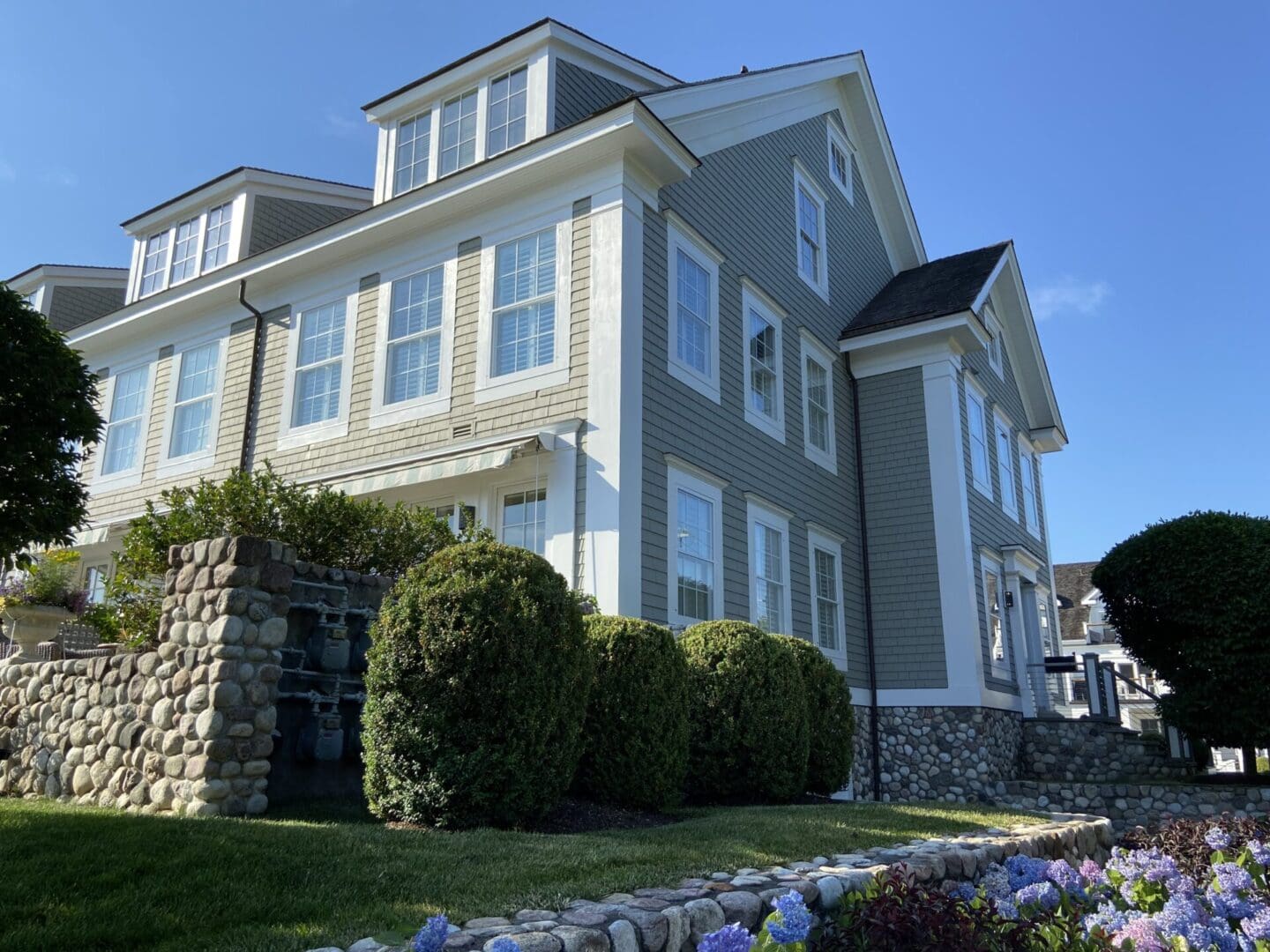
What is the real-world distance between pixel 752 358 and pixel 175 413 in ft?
29.5

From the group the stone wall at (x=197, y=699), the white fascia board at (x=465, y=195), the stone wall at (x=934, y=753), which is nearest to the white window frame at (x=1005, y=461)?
the stone wall at (x=934, y=753)

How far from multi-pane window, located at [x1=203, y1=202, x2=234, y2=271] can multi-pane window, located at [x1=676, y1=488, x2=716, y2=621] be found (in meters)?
9.55

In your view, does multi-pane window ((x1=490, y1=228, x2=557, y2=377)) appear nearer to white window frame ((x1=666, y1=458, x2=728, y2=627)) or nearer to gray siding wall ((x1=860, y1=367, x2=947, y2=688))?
white window frame ((x1=666, y1=458, x2=728, y2=627))

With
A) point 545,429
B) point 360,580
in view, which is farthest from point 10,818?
point 545,429

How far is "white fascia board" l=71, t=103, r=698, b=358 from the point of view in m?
11.0

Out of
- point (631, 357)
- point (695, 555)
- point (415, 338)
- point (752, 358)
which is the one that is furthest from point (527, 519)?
point (752, 358)

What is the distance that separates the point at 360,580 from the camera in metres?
7.89

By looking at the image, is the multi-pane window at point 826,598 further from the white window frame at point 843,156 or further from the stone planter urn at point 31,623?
the stone planter urn at point 31,623

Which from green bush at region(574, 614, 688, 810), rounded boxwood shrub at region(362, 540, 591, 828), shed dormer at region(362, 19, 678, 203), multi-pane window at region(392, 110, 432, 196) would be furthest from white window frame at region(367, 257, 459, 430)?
rounded boxwood shrub at region(362, 540, 591, 828)

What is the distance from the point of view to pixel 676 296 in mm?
11984

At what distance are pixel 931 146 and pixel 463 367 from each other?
6659 millimetres

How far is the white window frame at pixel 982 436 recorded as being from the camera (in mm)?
16328

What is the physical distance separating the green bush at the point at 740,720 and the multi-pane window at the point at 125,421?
11111 mm

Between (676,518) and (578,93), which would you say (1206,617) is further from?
(578,93)
